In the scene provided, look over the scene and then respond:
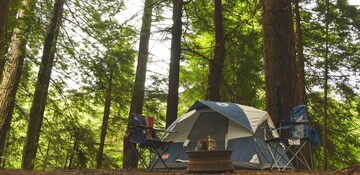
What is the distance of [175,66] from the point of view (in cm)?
965

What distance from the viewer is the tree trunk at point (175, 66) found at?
929 cm

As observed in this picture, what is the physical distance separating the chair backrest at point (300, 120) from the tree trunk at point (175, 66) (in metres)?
4.16

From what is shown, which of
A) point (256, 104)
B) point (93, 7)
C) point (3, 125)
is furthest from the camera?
point (256, 104)

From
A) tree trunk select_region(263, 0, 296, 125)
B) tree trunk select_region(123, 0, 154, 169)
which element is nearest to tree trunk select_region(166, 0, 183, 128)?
tree trunk select_region(123, 0, 154, 169)

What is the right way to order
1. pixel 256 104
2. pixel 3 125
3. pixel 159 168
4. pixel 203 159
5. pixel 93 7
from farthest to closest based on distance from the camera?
pixel 256 104, pixel 93 7, pixel 3 125, pixel 159 168, pixel 203 159

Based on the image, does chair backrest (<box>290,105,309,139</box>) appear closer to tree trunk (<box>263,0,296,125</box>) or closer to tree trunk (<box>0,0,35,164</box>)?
tree trunk (<box>263,0,296,125</box>)

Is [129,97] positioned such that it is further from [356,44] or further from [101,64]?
[356,44]

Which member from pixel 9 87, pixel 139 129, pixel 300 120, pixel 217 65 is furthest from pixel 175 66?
pixel 300 120

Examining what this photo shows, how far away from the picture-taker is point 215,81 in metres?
9.80

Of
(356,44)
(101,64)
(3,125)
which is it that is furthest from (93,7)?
(356,44)

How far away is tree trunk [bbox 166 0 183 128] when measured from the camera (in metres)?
9.29

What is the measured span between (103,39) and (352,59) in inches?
323

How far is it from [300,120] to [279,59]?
1.47 meters

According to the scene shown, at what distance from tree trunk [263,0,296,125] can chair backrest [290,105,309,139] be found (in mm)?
641
